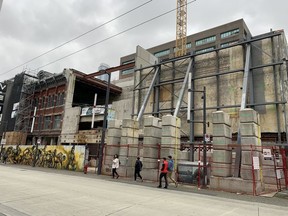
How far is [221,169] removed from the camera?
15.1 meters

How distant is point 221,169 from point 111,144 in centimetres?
1002

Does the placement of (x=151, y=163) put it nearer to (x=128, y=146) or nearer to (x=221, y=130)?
(x=128, y=146)

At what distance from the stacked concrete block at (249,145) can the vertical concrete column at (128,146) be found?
27.6ft

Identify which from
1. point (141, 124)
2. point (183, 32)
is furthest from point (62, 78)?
point (183, 32)

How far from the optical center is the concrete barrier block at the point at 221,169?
15.0 m

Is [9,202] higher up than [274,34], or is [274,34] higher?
[274,34]

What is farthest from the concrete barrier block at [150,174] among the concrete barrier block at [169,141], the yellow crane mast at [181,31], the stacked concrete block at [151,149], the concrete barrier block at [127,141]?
the yellow crane mast at [181,31]

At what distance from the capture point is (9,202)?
791 cm

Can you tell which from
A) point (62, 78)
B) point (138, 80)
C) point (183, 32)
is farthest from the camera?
point (183, 32)

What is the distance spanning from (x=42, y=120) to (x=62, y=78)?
28.4 ft

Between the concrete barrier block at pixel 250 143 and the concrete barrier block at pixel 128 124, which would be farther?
the concrete barrier block at pixel 128 124

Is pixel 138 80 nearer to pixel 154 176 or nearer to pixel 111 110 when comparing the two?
pixel 111 110

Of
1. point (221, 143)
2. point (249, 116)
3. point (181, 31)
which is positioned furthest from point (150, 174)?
point (181, 31)

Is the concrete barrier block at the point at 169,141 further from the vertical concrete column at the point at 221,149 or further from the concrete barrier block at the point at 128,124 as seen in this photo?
the concrete barrier block at the point at 128,124
